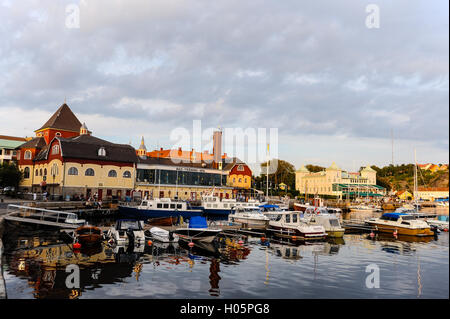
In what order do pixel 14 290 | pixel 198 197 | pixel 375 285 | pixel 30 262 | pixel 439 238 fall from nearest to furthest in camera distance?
1. pixel 14 290
2. pixel 375 285
3. pixel 30 262
4. pixel 439 238
5. pixel 198 197

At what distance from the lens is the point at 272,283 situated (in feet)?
63.5

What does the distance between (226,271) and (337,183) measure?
101 metres

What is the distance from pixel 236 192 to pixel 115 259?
2463 inches


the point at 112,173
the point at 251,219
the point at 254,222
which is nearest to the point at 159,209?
the point at 251,219

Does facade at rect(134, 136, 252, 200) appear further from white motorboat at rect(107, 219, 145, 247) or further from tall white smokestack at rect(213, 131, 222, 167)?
white motorboat at rect(107, 219, 145, 247)

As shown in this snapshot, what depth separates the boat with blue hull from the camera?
5144 cm

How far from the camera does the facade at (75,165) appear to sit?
58.8 metres

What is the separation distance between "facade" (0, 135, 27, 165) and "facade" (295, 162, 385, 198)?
3249 inches

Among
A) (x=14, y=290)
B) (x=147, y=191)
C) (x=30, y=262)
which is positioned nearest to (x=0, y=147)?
(x=147, y=191)

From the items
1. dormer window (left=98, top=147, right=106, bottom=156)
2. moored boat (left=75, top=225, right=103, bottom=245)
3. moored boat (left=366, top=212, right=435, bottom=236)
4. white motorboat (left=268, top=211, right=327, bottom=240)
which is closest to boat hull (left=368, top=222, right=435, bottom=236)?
moored boat (left=366, top=212, right=435, bottom=236)

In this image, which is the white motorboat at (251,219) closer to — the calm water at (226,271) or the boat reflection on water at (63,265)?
the calm water at (226,271)
